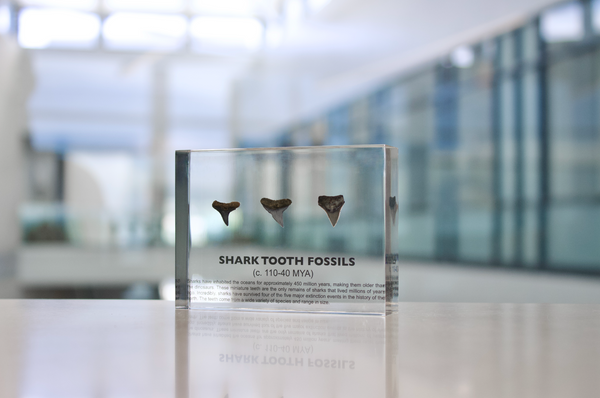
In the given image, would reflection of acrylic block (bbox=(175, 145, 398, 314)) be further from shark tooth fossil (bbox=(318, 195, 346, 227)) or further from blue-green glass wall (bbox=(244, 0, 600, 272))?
blue-green glass wall (bbox=(244, 0, 600, 272))

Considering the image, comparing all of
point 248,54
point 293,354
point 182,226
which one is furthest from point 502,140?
point 293,354

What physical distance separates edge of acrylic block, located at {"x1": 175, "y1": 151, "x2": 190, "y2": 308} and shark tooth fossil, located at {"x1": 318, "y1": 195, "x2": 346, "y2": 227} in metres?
0.27

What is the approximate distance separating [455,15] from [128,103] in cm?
435

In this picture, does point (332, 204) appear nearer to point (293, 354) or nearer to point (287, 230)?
point (287, 230)

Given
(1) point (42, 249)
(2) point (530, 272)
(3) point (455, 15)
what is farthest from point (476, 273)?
(1) point (42, 249)

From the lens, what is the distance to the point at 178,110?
739 cm

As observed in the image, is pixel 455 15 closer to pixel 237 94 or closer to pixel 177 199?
pixel 237 94

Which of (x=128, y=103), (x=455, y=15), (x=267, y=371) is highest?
(x=455, y=15)

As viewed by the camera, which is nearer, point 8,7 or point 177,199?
point 177,199

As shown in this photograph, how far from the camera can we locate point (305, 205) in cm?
107

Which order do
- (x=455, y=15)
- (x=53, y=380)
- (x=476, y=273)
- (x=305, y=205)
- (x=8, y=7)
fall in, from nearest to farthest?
(x=53, y=380) → (x=305, y=205) → (x=476, y=273) → (x=455, y=15) → (x=8, y=7)

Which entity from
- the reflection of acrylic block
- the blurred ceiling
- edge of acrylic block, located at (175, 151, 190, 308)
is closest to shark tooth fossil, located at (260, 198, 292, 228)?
the reflection of acrylic block

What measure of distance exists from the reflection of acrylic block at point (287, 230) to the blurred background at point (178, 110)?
17.5 feet

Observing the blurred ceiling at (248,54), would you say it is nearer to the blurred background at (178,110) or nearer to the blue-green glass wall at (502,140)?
the blurred background at (178,110)
